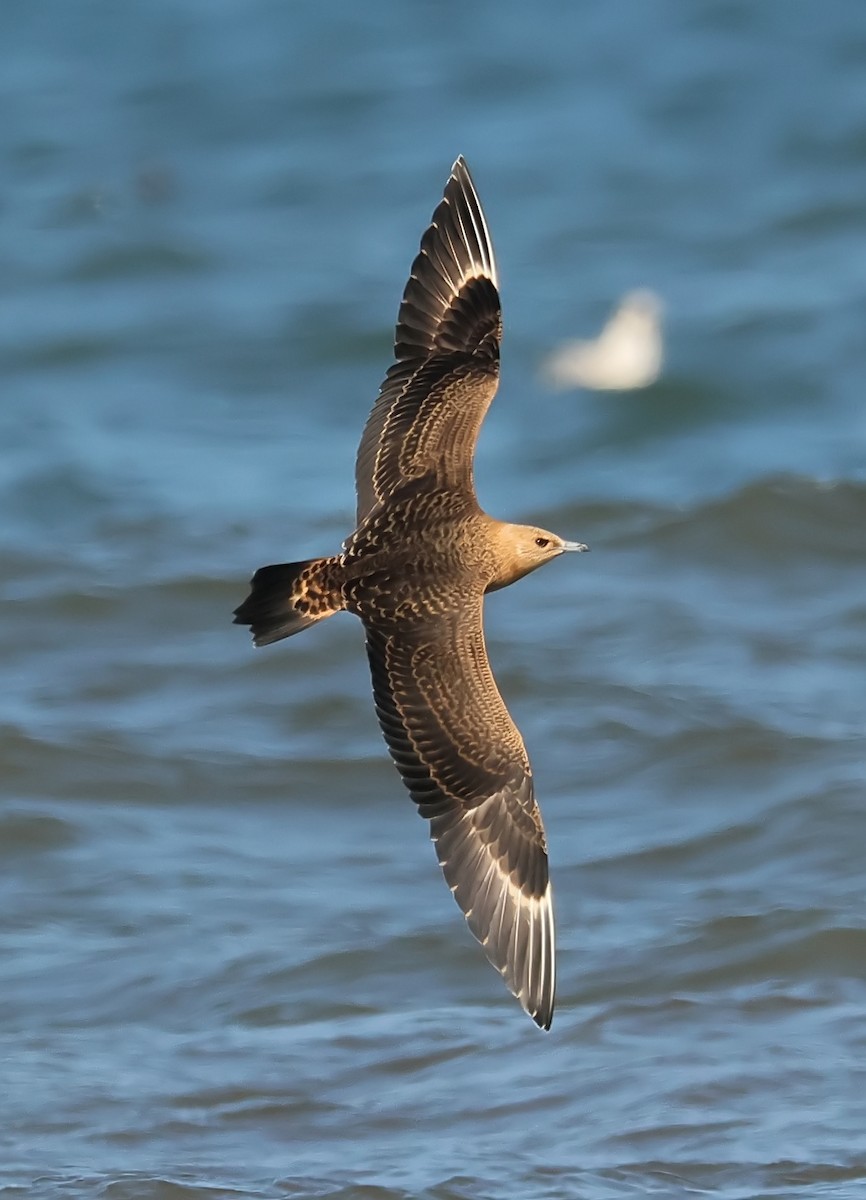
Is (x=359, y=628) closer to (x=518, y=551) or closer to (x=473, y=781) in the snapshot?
(x=518, y=551)

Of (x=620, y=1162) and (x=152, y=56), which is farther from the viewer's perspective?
(x=152, y=56)

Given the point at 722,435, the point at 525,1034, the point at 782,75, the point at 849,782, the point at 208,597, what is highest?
the point at 782,75

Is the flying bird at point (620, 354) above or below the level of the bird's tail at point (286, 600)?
above

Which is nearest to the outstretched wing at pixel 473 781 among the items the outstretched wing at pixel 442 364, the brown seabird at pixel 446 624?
the brown seabird at pixel 446 624

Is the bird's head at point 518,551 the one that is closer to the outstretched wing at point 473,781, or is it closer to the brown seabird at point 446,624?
the brown seabird at point 446,624

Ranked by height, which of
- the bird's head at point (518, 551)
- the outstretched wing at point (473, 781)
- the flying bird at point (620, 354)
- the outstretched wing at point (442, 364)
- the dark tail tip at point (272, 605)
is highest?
the flying bird at point (620, 354)

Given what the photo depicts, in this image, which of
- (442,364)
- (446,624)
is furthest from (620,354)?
(446,624)

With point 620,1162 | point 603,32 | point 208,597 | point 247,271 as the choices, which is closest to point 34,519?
point 208,597

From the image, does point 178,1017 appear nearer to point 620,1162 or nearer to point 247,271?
point 620,1162

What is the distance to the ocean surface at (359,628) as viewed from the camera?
5.70 meters

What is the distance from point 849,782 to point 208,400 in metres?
4.51

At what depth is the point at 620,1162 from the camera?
535 centimetres

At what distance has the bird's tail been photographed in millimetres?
4965

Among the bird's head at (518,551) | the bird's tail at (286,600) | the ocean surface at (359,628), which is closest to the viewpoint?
the bird's tail at (286,600)
